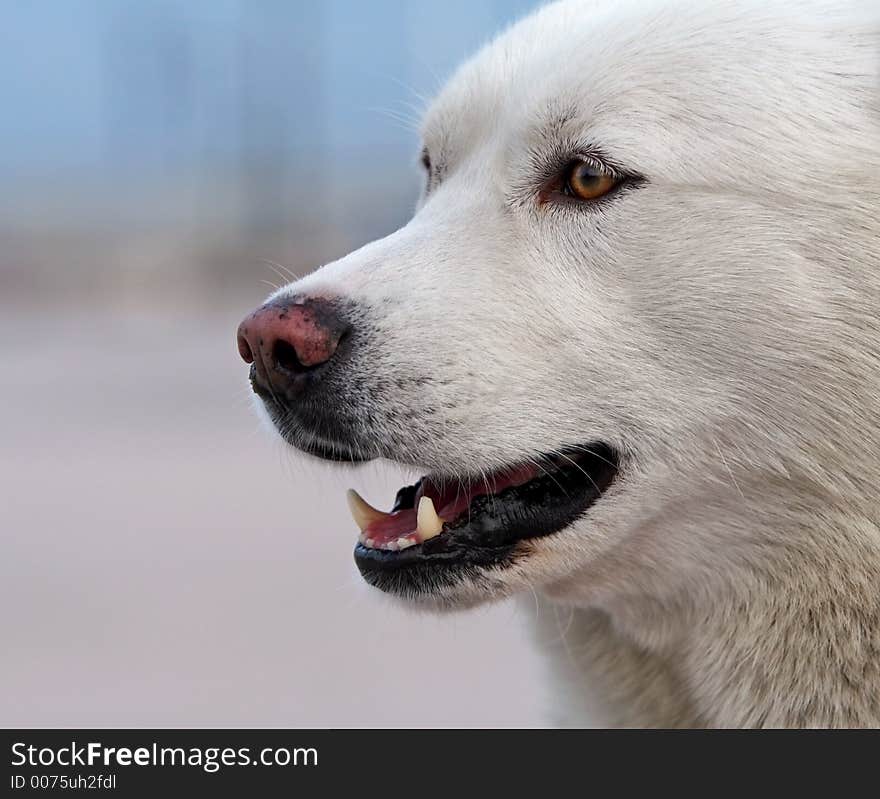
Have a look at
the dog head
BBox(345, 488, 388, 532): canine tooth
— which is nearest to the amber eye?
the dog head

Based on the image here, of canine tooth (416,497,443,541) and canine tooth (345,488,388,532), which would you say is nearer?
canine tooth (416,497,443,541)

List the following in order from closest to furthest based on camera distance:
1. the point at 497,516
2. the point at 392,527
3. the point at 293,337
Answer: the point at 293,337
the point at 497,516
the point at 392,527

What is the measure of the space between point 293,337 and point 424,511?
18.8 inches

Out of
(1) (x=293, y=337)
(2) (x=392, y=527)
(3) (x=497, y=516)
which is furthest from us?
(2) (x=392, y=527)

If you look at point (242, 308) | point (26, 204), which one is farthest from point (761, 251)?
point (26, 204)

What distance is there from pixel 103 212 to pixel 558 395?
4301 centimetres

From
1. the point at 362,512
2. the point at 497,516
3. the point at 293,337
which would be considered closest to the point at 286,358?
the point at 293,337

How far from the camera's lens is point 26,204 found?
1874 inches

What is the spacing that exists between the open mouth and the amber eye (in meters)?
0.55

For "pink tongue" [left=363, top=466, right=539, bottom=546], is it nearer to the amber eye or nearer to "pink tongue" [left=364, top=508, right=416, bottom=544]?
"pink tongue" [left=364, top=508, right=416, bottom=544]

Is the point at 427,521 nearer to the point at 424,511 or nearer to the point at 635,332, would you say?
the point at 424,511

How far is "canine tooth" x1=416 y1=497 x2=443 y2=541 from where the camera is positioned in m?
3.15

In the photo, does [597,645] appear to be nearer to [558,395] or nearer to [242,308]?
[558,395]

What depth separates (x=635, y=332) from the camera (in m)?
3.06
